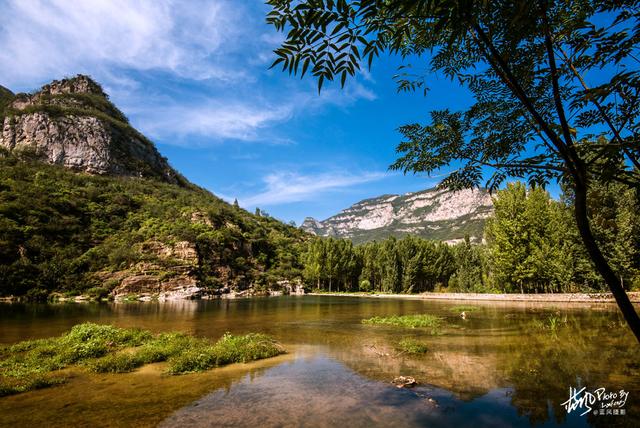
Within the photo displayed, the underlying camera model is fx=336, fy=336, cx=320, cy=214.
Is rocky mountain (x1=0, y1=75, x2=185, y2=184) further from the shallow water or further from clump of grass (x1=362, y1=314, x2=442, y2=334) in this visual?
the shallow water

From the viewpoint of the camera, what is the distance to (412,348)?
52.3ft

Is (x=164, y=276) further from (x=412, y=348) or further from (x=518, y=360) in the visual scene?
(x=518, y=360)

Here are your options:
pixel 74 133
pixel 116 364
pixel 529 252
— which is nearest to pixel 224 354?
pixel 116 364

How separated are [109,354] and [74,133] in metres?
132

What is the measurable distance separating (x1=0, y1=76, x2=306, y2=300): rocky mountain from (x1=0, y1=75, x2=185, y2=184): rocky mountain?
0.40 meters

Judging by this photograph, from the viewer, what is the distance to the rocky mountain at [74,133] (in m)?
112

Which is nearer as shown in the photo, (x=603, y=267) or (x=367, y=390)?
(x=603, y=267)

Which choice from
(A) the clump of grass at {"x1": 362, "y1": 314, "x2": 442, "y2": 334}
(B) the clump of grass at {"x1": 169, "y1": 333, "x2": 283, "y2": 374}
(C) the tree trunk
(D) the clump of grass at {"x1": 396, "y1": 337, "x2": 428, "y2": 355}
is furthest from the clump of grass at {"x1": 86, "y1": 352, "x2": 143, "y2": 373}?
(A) the clump of grass at {"x1": 362, "y1": 314, "x2": 442, "y2": 334}

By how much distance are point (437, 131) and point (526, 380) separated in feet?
33.2

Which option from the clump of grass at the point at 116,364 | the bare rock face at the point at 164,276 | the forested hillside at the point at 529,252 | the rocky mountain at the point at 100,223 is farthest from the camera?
the bare rock face at the point at 164,276

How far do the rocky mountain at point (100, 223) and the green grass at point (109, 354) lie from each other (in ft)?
170

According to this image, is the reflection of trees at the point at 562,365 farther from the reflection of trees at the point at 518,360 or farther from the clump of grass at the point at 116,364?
the clump of grass at the point at 116,364

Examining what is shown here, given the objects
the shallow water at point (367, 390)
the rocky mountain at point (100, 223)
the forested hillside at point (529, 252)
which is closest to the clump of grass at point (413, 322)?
the shallow water at point (367, 390)

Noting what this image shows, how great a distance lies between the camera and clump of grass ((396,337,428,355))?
15731 mm
